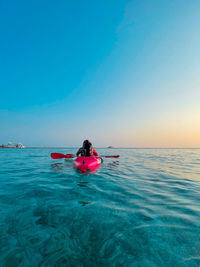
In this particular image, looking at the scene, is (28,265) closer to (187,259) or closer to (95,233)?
(95,233)

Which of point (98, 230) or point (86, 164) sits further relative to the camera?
point (86, 164)

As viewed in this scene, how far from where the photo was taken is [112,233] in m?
2.40

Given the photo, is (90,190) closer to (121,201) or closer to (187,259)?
(121,201)

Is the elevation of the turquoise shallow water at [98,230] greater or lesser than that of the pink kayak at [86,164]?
lesser

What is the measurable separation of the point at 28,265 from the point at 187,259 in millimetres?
2286

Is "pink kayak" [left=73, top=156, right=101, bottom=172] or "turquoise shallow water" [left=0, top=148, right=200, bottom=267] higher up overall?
"pink kayak" [left=73, top=156, right=101, bottom=172]

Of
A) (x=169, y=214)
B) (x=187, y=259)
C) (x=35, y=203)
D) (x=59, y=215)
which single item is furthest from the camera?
(x=35, y=203)

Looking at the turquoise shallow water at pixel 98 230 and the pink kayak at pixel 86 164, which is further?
the pink kayak at pixel 86 164

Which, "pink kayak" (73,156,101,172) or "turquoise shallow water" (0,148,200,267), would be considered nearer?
"turquoise shallow water" (0,148,200,267)

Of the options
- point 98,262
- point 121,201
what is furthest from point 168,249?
point 121,201

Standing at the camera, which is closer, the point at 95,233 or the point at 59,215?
the point at 95,233

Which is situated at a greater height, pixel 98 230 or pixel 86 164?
pixel 86 164

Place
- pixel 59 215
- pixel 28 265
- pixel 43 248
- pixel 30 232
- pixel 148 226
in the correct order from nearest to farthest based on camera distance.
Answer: pixel 28 265 < pixel 43 248 < pixel 30 232 < pixel 148 226 < pixel 59 215

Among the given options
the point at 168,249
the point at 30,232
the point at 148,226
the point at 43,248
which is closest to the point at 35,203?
the point at 30,232
